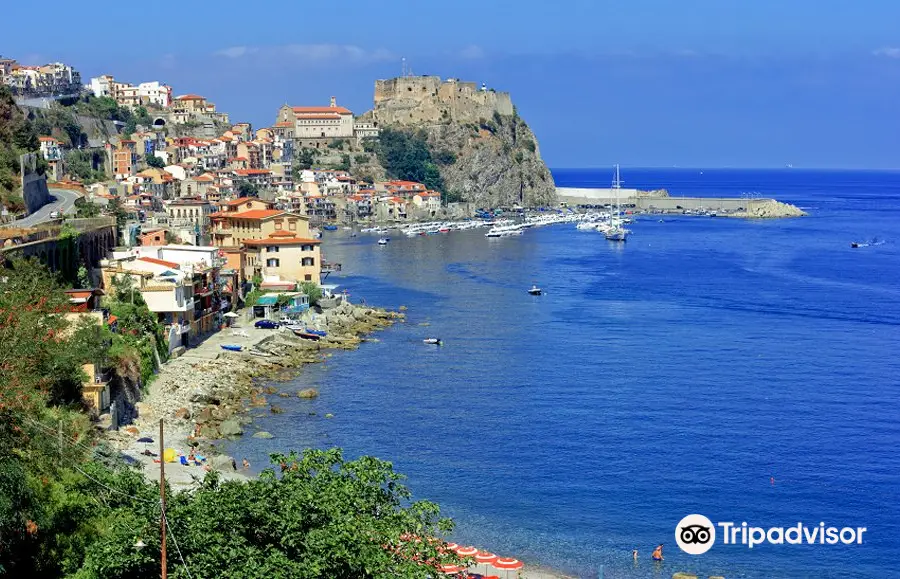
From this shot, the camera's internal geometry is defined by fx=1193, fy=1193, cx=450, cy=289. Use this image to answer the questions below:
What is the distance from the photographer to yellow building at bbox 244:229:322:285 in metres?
42.4

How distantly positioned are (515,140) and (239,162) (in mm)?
40648

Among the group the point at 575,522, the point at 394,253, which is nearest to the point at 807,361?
the point at 575,522

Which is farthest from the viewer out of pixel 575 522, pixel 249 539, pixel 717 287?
pixel 717 287

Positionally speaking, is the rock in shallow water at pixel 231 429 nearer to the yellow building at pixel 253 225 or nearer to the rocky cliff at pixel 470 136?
the yellow building at pixel 253 225

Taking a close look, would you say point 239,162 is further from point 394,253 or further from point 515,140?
point 515,140

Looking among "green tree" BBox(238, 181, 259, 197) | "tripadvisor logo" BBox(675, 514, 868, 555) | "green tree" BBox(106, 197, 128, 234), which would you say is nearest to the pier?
"green tree" BBox(238, 181, 259, 197)

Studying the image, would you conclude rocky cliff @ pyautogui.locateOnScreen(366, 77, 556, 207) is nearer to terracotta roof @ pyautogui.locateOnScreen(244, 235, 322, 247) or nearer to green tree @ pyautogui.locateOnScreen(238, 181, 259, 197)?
green tree @ pyautogui.locateOnScreen(238, 181, 259, 197)

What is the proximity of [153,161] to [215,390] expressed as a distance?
51989 mm

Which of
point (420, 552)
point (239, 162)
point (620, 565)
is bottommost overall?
point (620, 565)

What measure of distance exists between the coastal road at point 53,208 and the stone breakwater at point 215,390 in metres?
5.82

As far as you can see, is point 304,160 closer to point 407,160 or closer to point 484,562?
point 407,160

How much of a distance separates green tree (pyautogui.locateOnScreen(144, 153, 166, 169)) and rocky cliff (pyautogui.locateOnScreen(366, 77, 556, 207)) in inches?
1410

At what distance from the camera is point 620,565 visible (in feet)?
61.6

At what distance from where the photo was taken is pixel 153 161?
7694 cm
